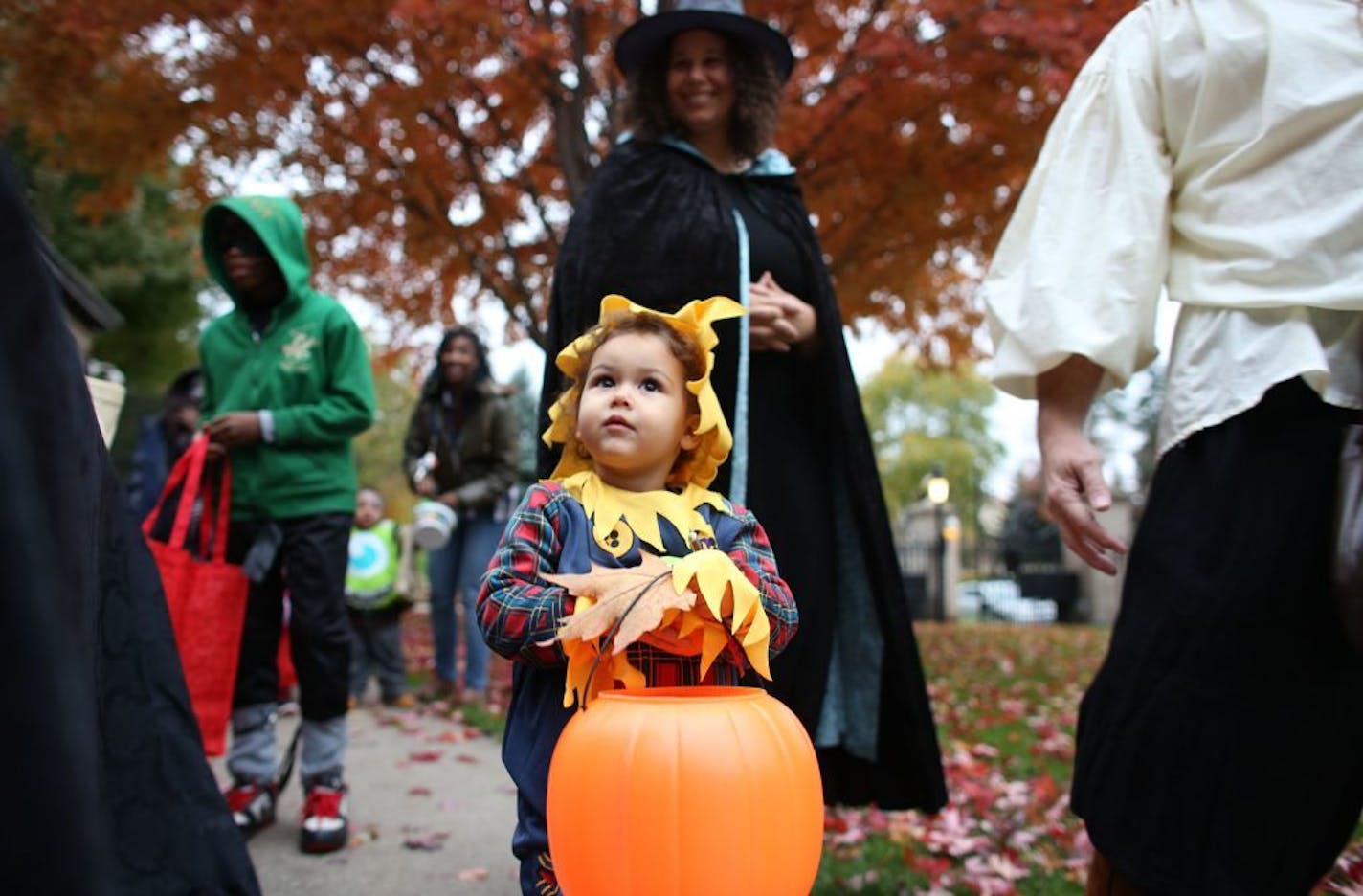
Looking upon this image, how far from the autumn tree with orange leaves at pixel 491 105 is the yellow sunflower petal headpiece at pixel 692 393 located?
11.3 feet

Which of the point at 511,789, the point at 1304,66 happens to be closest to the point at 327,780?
the point at 511,789

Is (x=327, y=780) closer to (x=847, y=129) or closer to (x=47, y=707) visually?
(x=47, y=707)

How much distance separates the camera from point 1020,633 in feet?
40.9

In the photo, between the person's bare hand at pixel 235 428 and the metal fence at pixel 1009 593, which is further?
the metal fence at pixel 1009 593

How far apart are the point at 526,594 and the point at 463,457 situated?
4.17m

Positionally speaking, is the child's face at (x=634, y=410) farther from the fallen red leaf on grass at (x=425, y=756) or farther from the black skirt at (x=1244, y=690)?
the fallen red leaf on grass at (x=425, y=756)

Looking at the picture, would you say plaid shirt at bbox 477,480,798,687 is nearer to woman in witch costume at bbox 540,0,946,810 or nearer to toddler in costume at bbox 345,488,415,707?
woman in witch costume at bbox 540,0,946,810

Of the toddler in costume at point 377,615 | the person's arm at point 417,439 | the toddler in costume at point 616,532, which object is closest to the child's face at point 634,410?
the toddler in costume at point 616,532

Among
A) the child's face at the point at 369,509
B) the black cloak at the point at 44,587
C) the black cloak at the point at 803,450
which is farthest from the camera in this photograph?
the child's face at the point at 369,509

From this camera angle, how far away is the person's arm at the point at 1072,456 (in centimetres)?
176

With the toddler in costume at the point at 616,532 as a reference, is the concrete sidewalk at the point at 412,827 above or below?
below

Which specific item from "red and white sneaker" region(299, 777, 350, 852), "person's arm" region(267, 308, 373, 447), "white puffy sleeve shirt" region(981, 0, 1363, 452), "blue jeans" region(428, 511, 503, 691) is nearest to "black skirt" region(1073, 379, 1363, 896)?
"white puffy sleeve shirt" region(981, 0, 1363, 452)

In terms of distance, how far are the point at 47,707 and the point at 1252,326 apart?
166cm

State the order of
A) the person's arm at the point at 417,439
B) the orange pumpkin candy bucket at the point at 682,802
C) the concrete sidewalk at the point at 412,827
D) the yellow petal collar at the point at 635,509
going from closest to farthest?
the orange pumpkin candy bucket at the point at 682,802 → the yellow petal collar at the point at 635,509 → the concrete sidewalk at the point at 412,827 → the person's arm at the point at 417,439
